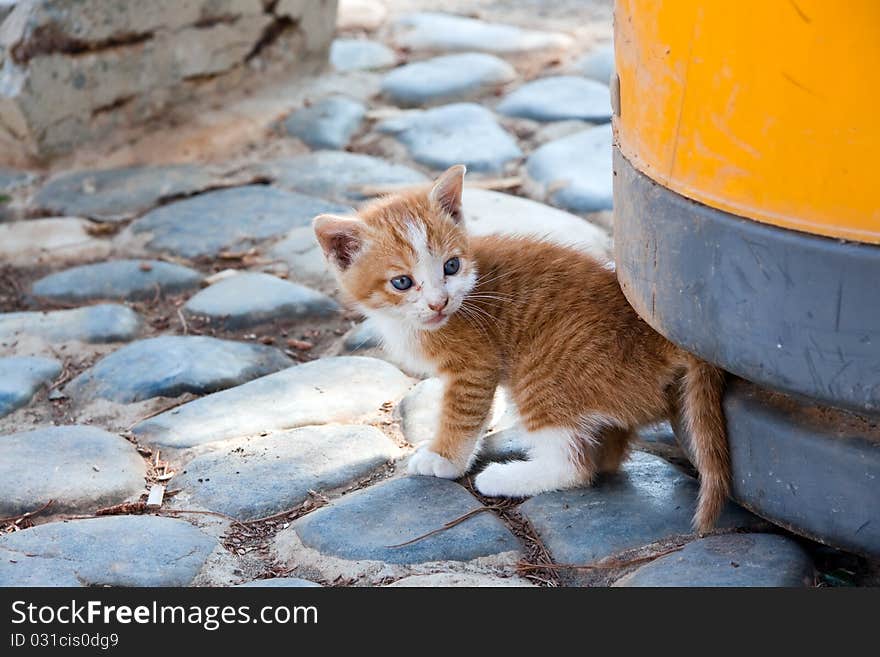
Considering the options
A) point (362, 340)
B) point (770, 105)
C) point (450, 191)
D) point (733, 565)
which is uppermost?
point (770, 105)

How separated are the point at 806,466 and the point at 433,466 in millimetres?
918

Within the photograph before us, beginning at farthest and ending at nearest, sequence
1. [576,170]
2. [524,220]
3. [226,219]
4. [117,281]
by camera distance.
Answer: [576,170]
[226,219]
[524,220]
[117,281]

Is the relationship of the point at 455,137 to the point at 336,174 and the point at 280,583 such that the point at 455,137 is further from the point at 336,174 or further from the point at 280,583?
the point at 280,583

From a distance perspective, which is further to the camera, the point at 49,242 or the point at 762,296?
the point at 49,242

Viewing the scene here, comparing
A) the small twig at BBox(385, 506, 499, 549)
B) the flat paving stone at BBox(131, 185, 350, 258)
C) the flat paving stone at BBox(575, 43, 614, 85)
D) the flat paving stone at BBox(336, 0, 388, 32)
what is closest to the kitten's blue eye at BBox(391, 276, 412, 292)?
the small twig at BBox(385, 506, 499, 549)

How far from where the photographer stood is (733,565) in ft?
6.95

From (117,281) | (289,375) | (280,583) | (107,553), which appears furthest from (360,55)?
(280,583)

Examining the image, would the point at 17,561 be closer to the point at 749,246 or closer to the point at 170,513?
the point at 170,513

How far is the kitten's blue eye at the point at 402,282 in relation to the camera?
110 inches

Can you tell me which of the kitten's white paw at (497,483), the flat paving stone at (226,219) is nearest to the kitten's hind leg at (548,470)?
the kitten's white paw at (497,483)

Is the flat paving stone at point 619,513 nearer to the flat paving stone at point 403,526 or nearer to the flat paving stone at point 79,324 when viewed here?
the flat paving stone at point 403,526

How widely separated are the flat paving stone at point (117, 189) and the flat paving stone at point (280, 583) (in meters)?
2.40

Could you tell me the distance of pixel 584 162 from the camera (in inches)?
174

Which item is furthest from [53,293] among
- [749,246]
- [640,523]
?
[749,246]
